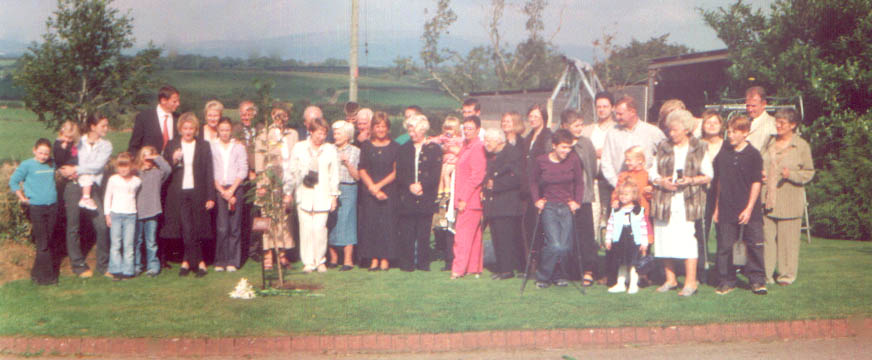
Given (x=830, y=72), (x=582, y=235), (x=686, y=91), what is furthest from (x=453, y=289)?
(x=686, y=91)

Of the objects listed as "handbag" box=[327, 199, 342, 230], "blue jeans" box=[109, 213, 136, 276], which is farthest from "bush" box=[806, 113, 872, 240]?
"blue jeans" box=[109, 213, 136, 276]

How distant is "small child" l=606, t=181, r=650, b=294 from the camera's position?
25.2 ft

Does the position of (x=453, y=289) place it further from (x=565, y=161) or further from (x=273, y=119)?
(x=273, y=119)

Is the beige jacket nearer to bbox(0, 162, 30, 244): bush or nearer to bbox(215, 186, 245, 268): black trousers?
bbox(215, 186, 245, 268): black trousers

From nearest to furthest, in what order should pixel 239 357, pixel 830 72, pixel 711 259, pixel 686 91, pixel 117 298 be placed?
1. pixel 239 357
2. pixel 117 298
3. pixel 711 259
4. pixel 830 72
5. pixel 686 91

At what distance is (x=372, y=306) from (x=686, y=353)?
266cm

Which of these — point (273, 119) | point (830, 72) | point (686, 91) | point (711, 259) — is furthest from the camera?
point (686, 91)

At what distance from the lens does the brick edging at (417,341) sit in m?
5.94

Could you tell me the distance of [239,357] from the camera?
19.4 ft

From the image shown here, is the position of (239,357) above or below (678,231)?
below

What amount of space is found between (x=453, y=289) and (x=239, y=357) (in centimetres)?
260

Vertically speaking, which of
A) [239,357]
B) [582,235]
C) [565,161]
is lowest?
[239,357]

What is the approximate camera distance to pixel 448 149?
9.23 m

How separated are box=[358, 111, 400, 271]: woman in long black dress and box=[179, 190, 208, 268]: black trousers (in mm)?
1789
